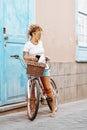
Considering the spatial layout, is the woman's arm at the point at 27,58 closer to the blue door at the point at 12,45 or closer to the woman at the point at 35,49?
the woman at the point at 35,49

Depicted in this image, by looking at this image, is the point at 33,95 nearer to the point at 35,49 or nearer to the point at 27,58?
the point at 27,58

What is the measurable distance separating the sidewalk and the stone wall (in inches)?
43.8

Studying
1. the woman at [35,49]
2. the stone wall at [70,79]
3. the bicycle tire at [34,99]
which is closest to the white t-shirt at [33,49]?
the woman at [35,49]

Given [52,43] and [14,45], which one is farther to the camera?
[52,43]

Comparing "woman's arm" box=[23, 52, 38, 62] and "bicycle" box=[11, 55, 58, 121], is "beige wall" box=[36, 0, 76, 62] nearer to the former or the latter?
"woman's arm" box=[23, 52, 38, 62]

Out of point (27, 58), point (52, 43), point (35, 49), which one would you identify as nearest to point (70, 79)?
point (52, 43)

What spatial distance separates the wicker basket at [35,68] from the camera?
290 inches

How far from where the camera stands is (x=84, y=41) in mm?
11789

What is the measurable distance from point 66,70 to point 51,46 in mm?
1044

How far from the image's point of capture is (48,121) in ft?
24.2

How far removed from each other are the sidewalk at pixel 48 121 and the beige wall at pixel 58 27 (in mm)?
1600

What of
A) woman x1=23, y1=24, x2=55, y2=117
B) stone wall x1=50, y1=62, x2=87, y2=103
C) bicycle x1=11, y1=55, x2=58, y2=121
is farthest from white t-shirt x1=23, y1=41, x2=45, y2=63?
stone wall x1=50, y1=62, x2=87, y2=103

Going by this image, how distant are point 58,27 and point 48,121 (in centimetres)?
326

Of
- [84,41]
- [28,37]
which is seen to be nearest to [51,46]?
[28,37]
